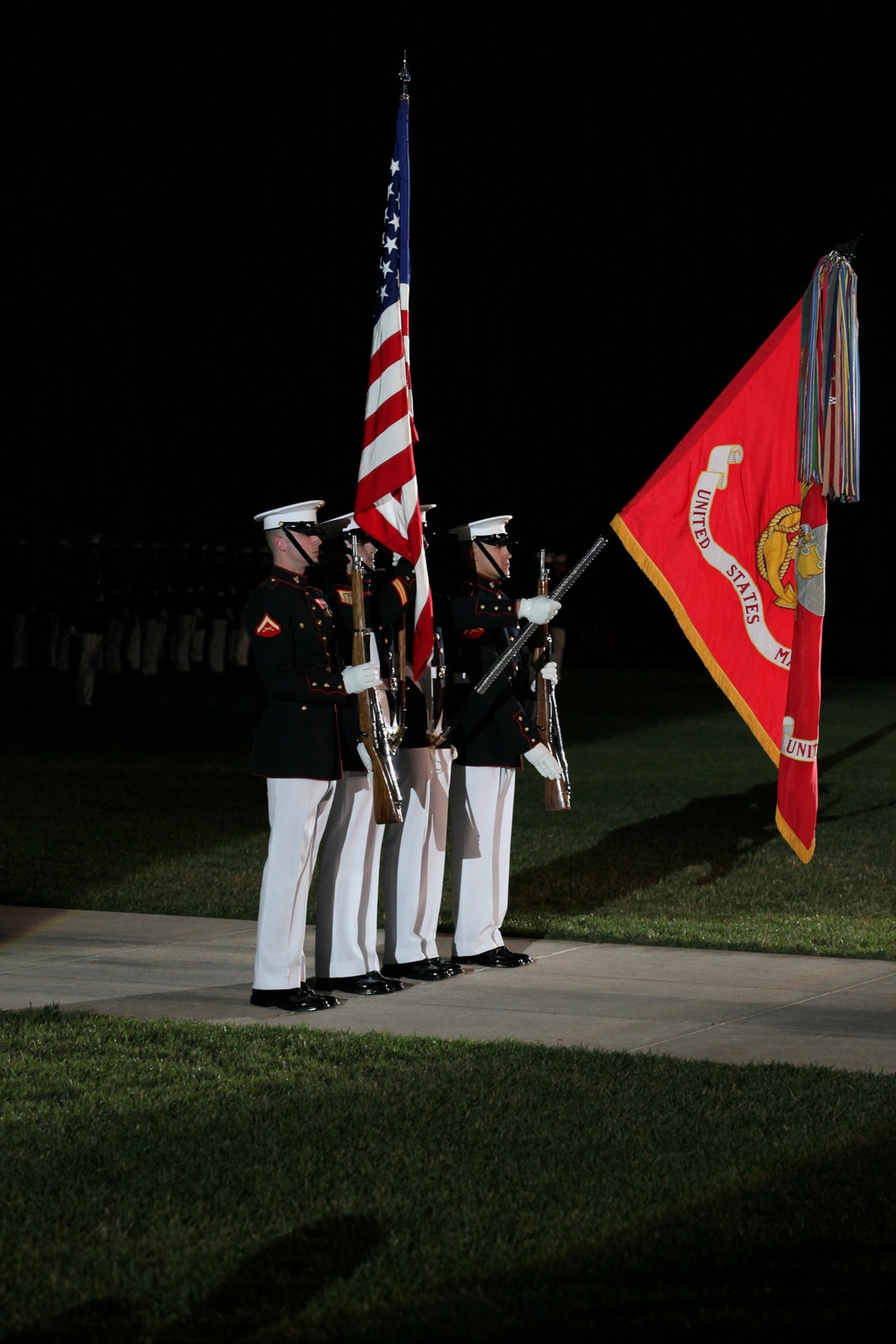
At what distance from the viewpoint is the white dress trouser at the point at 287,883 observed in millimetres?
7098

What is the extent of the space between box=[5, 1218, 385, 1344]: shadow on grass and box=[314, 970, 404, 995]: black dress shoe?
116 inches

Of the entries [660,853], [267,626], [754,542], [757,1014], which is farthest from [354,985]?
[660,853]

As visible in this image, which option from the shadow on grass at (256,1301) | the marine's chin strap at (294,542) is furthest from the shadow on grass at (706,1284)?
the marine's chin strap at (294,542)

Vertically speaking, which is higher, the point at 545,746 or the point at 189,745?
the point at 545,746

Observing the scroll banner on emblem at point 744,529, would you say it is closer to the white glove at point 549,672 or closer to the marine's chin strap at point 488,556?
the marine's chin strap at point 488,556

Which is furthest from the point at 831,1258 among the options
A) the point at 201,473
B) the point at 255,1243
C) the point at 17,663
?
the point at 201,473

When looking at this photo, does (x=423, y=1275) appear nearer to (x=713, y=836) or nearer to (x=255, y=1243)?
(x=255, y=1243)

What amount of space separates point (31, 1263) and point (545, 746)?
4.33m

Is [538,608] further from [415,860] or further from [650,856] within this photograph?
[650,856]

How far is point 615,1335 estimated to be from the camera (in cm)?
388

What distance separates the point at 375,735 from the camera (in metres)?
7.26

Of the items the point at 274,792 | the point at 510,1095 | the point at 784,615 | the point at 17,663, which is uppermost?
the point at 784,615

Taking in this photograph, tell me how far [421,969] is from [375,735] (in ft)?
3.75

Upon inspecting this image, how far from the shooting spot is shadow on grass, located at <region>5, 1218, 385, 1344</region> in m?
3.84
